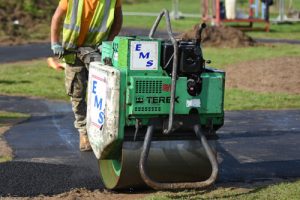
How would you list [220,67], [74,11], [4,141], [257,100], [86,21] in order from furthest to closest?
[220,67], [257,100], [4,141], [86,21], [74,11]

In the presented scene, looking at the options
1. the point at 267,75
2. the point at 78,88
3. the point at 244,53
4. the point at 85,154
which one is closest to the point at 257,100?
the point at 267,75

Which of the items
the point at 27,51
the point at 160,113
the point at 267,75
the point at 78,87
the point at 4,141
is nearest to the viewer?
the point at 160,113

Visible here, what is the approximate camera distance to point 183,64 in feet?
19.9

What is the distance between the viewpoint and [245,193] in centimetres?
634

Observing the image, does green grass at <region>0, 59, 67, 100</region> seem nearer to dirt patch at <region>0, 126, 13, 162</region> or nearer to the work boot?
dirt patch at <region>0, 126, 13, 162</region>

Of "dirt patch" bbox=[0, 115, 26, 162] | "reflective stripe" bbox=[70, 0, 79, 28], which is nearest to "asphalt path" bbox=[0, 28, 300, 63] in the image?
"dirt patch" bbox=[0, 115, 26, 162]

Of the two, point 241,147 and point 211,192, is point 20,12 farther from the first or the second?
point 211,192

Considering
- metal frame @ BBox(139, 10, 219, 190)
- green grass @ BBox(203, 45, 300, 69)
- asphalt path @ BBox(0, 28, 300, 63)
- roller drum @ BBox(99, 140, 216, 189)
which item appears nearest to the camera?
metal frame @ BBox(139, 10, 219, 190)

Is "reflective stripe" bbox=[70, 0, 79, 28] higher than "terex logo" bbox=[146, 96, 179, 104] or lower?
higher

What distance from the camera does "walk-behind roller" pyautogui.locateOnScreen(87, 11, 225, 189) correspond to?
602 cm

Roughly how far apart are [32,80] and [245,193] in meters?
9.34

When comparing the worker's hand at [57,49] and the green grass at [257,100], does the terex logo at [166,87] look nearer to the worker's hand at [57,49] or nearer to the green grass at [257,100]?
the worker's hand at [57,49]

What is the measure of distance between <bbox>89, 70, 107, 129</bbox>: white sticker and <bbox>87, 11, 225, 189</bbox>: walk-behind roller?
12mm

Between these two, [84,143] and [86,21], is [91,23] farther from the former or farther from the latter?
[84,143]
